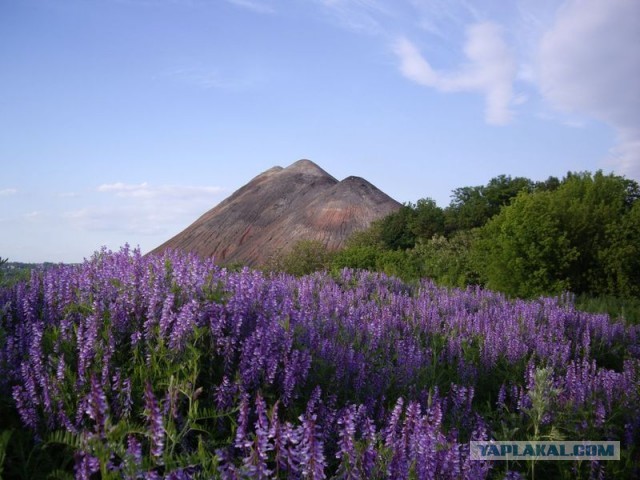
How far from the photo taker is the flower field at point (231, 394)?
8.32 feet

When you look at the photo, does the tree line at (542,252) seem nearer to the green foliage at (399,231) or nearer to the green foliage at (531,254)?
Answer: the green foliage at (531,254)

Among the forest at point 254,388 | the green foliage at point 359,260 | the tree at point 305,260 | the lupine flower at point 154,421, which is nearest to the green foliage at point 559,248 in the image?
the green foliage at point 359,260

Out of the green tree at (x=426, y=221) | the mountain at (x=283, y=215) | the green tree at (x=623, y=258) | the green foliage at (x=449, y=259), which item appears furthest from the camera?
the mountain at (x=283, y=215)

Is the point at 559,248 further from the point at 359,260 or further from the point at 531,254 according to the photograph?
the point at 359,260

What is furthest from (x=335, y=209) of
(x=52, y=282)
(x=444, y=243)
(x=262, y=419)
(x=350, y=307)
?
(x=262, y=419)

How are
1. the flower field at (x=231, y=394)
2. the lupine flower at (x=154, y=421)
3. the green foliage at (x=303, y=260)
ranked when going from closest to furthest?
the lupine flower at (x=154, y=421), the flower field at (x=231, y=394), the green foliage at (x=303, y=260)

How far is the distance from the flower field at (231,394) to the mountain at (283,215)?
18.4m

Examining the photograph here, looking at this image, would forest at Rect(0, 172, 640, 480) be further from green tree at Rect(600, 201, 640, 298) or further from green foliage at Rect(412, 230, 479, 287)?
green foliage at Rect(412, 230, 479, 287)

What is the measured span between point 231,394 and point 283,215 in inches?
990

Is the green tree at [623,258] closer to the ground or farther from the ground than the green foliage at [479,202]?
closer to the ground

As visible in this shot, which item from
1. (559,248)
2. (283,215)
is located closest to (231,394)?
(559,248)

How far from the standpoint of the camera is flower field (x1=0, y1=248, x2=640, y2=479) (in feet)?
8.32

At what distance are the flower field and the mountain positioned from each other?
18.4 metres

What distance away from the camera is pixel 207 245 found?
28250mm
